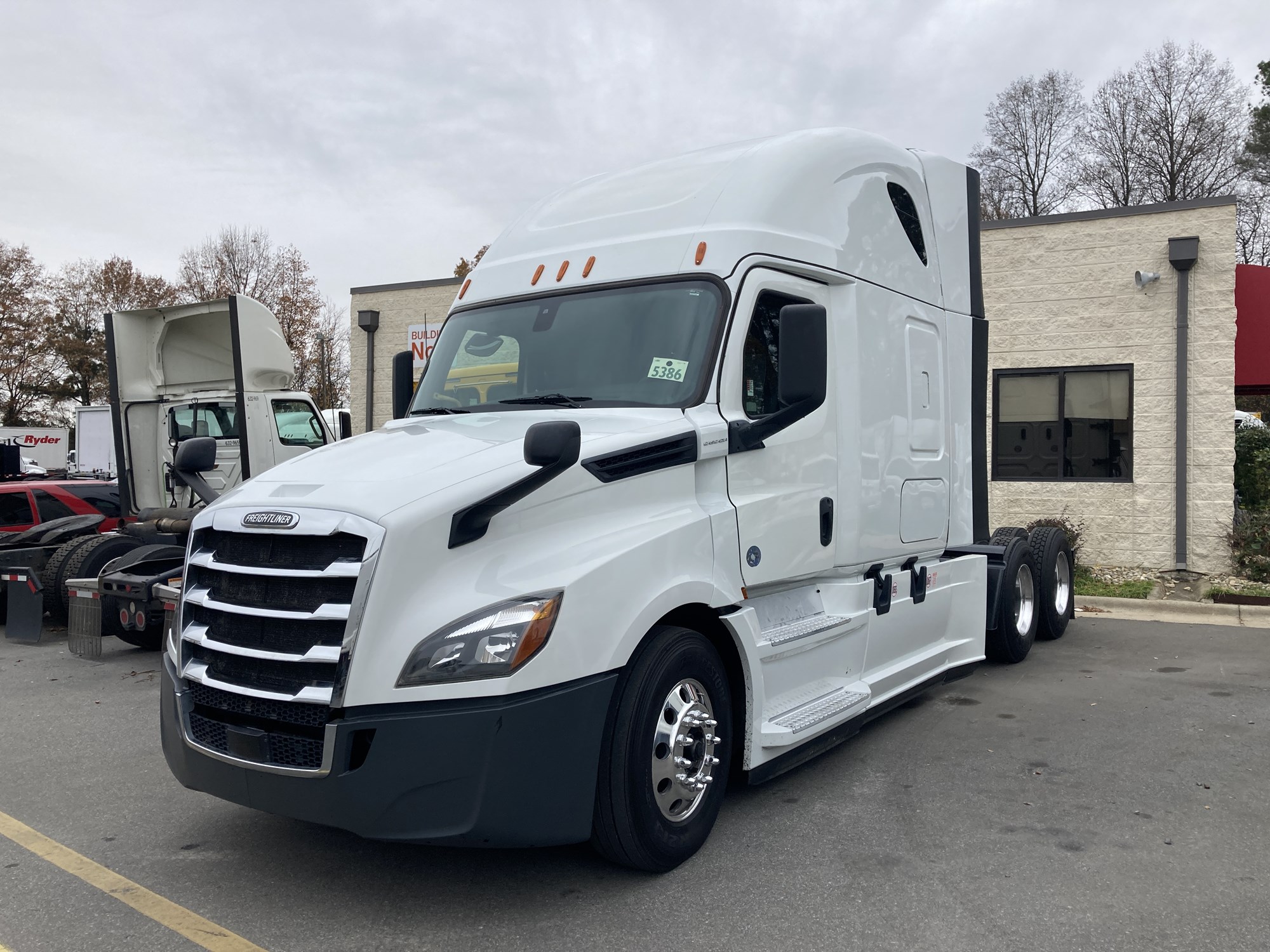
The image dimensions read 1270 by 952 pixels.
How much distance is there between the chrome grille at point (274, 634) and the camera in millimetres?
3506

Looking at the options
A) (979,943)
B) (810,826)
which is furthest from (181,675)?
(979,943)

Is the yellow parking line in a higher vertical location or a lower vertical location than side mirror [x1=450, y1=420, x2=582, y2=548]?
lower

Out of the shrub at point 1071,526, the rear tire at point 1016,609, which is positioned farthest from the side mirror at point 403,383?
the shrub at point 1071,526

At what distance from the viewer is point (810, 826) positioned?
463cm

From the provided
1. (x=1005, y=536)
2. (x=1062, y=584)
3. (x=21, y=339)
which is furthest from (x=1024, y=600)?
(x=21, y=339)

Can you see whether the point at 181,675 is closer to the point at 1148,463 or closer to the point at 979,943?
the point at 979,943

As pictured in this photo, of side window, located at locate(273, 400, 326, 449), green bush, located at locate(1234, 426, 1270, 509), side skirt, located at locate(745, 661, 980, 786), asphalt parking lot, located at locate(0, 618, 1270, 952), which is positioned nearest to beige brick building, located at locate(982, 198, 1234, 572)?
green bush, located at locate(1234, 426, 1270, 509)

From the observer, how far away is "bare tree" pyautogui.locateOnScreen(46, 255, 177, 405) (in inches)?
1932

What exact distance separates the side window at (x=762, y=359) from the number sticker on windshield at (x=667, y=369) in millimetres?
320

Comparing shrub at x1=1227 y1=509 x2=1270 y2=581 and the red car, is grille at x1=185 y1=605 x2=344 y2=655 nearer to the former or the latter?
the red car

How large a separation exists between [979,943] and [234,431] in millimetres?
10511

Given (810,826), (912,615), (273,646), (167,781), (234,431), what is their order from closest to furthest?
(273,646) → (810,826) → (167,781) → (912,615) → (234,431)

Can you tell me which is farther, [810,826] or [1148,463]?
[1148,463]

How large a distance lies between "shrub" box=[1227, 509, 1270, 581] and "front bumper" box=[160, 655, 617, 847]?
10.9 meters
